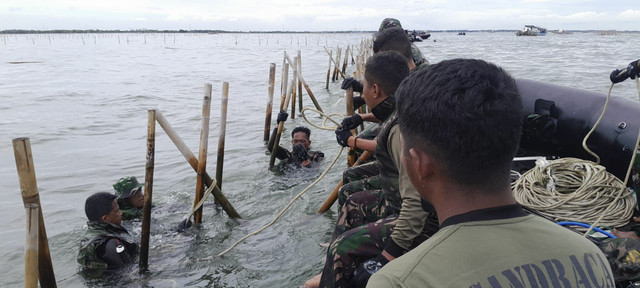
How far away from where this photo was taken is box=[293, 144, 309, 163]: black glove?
27.7ft

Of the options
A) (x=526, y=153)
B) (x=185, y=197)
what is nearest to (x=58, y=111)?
(x=185, y=197)

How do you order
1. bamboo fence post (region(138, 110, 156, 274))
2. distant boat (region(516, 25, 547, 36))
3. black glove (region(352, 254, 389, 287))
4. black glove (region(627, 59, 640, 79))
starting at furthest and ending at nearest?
distant boat (region(516, 25, 547, 36)) < bamboo fence post (region(138, 110, 156, 274)) < black glove (region(627, 59, 640, 79)) < black glove (region(352, 254, 389, 287))

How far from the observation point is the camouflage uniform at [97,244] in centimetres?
457

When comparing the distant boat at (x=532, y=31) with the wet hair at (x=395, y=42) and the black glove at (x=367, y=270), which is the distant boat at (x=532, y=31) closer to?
the wet hair at (x=395, y=42)

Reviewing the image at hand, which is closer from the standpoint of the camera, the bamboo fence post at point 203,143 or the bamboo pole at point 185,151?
the bamboo pole at point 185,151

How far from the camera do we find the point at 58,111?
1675cm

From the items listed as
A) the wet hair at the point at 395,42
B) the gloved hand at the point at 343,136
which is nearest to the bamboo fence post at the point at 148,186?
the gloved hand at the point at 343,136

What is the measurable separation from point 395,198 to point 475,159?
1952mm

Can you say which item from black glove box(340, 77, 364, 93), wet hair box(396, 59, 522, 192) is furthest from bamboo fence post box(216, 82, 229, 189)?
wet hair box(396, 59, 522, 192)

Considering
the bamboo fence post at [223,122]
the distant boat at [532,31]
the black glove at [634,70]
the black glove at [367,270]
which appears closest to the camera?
the black glove at [367,270]

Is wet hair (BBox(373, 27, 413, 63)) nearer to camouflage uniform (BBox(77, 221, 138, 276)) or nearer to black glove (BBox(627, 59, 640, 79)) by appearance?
black glove (BBox(627, 59, 640, 79))

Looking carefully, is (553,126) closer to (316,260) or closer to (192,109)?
(316,260)

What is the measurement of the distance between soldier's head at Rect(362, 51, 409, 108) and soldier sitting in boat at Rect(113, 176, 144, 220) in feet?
11.9

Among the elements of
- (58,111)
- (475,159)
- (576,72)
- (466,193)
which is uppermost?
(475,159)
